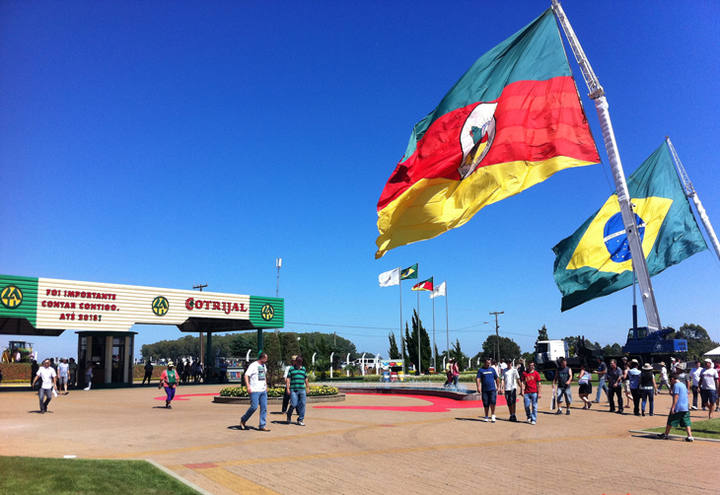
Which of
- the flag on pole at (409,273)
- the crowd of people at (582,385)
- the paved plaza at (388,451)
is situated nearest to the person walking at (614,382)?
the crowd of people at (582,385)

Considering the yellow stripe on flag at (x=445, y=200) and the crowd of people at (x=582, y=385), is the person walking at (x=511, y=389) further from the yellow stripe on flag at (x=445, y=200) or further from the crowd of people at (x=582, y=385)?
the yellow stripe on flag at (x=445, y=200)

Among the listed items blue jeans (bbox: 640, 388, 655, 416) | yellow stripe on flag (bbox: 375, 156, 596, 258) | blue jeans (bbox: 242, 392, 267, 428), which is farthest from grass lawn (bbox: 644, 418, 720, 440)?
blue jeans (bbox: 242, 392, 267, 428)

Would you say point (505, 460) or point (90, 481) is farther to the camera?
point (505, 460)

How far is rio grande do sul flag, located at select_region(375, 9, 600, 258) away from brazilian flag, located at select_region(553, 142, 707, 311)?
11.6m

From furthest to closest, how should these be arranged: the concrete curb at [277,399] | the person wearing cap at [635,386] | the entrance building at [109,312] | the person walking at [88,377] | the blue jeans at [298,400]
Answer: the person walking at [88,377], the entrance building at [109,312], the concrete curb at [277,399], the person wearing cap at [635,386], the blue jeans at [298,400]

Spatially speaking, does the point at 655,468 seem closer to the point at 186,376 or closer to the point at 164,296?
the point at 164,296

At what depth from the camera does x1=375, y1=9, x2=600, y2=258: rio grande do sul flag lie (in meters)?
12.2

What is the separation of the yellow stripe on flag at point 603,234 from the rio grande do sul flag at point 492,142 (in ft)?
38.6

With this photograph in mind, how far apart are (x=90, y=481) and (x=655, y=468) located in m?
8.01

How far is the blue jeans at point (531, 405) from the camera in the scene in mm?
14930

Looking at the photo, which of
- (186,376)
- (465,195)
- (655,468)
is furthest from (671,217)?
(186,376)

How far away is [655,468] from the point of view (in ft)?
28.4

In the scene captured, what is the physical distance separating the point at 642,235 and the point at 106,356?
1258 inches

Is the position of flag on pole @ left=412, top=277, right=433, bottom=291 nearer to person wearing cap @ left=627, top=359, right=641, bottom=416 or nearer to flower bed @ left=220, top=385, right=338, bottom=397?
flower bed @ left=220, top=385, right=338, bottom=397
